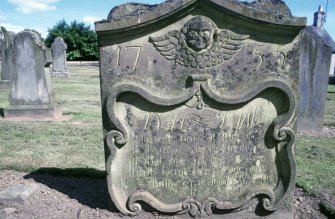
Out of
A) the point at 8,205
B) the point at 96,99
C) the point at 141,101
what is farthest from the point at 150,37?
the point at 96,99

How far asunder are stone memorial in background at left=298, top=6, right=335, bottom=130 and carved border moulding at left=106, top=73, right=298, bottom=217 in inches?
179

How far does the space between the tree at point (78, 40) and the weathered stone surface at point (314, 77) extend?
4097cm

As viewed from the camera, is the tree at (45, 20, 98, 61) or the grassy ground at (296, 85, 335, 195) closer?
the grassy ground at (296, 85, 335, 195)

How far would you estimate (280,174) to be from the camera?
383cm

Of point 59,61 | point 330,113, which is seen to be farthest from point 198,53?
point 59,61

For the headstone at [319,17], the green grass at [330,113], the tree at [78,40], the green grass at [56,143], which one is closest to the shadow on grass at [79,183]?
the green grass at [56,143]

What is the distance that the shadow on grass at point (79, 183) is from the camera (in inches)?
167

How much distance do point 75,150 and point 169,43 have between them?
3258 millimetres

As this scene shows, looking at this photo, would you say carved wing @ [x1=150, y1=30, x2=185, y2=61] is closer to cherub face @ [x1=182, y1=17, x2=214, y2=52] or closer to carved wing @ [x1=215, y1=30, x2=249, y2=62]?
cherub face @ [x1=182, y1=17, x2=214, y2=52]

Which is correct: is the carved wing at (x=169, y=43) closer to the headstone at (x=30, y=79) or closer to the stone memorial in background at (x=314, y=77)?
the stone memorial in background at (x=314, y=77)

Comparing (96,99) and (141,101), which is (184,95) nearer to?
(141,101)

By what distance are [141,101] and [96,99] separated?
8.65 metres

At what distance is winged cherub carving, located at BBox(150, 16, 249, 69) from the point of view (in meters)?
3.54

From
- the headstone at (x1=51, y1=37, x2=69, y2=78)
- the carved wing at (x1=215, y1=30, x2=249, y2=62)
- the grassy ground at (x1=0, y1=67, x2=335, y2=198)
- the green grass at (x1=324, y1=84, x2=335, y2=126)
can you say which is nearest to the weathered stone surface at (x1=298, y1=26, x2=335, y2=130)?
the grassy ground at (x1=0, y1=67, x2=335, y2=198)
